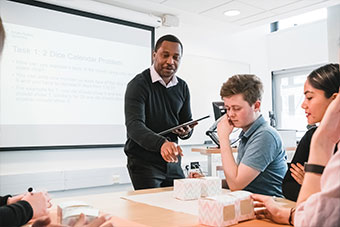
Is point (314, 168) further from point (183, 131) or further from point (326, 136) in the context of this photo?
point (183, 131)

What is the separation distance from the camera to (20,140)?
299 centimetres

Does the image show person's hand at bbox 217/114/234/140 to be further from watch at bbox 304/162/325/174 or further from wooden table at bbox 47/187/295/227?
watch at bbox 304/162/325/174

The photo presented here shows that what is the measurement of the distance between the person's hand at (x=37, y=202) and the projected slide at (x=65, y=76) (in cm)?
216

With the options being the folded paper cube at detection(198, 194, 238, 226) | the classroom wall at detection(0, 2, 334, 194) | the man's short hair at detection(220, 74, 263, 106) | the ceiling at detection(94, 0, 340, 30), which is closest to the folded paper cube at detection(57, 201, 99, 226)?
the folded paper cube at detection(198, 194, 238, 226)

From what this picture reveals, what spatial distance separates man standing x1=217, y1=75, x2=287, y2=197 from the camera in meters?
1.42

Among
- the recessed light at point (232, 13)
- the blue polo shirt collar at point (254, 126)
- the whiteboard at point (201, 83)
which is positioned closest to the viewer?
the blue polo shirt collar at point (254, 126)

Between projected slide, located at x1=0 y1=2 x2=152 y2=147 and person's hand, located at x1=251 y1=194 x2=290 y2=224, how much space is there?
8.29ft

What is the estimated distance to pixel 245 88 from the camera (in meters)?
1.59

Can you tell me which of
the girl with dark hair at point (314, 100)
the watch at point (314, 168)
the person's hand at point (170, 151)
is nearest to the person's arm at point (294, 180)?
the girl with dark hair at point (314, 100)

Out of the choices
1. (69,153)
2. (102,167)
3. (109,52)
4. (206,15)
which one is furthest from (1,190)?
(206,15)

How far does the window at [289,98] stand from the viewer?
5031 millimetres

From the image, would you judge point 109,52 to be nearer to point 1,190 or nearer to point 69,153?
point 69,153

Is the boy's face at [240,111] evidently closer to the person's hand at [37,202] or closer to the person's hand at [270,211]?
the person's hand at [270,211]

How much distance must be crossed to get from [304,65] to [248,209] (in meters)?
4.33
